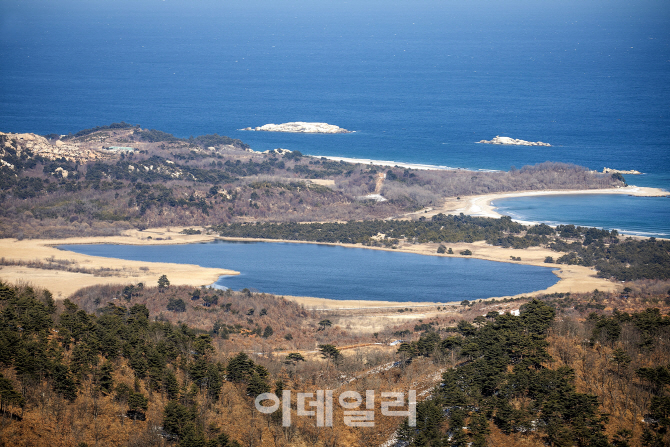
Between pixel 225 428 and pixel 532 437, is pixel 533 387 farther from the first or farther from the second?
pixel 225 428

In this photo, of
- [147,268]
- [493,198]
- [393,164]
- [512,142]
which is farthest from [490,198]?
[147,268]

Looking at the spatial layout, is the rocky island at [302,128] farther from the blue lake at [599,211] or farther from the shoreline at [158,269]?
the shoreline at [158,269]

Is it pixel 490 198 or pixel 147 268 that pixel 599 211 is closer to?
pixel 490 198

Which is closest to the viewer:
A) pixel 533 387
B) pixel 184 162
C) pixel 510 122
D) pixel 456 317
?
pixel 533 387

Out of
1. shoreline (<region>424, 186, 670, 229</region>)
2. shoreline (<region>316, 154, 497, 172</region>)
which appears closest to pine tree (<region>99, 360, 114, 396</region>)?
shoreline (<region>424, 186, 670, 229</region>)

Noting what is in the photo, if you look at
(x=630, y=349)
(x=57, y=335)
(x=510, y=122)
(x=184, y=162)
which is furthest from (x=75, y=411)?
(x=510, y=122)

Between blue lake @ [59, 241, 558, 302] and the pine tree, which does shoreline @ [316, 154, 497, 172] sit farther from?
the pine tree
